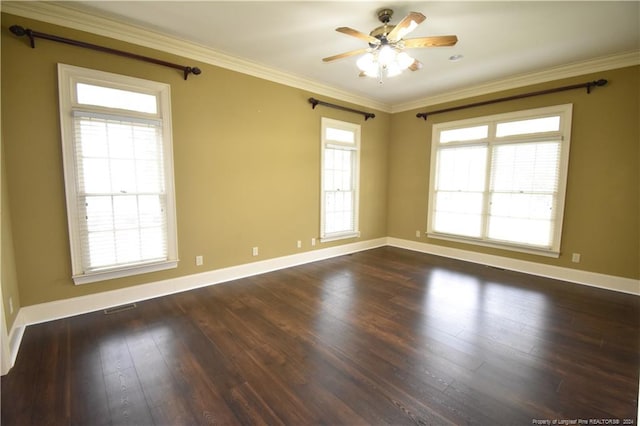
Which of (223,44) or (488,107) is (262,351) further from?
(488,107)

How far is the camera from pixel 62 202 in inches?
104

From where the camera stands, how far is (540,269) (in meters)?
4.13

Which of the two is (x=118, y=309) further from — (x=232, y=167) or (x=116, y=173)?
(x=232, y=167)

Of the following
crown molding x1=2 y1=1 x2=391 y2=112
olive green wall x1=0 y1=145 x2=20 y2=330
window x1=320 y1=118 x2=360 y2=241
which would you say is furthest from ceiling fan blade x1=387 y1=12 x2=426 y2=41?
olive green wall x1=0 y1=145 x2=20 y2=330

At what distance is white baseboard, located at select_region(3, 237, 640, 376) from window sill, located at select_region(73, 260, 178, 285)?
6.4 inches

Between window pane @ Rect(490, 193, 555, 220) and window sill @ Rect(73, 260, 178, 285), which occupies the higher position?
window pane @ Rect(490, 193, 555, 220)

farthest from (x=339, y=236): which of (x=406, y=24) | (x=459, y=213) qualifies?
(x=406, y=24)

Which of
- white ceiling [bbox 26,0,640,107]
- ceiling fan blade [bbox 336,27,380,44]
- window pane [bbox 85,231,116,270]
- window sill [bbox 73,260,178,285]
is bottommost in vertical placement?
window sill [bbox 73,260,178,285]

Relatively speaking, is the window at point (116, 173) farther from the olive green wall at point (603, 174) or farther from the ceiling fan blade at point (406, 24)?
the olive green wall at point (603, 174)

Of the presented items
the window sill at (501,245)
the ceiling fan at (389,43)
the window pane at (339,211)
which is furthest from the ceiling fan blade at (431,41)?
the window sill at (501,245)

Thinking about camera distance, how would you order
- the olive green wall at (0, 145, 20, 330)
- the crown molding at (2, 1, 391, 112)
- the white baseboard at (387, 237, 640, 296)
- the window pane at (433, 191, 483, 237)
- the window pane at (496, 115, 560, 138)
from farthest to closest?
1. the window pane at (433, 191, 483, 237)
2. the window pane at (496, 115, 560, 138)
3. the white baseboard at (387, 237, 640, 296)
4. the crown molding at (2, 1, 391, 112)
5. the olive green wall at (0, 145, 20, 330)

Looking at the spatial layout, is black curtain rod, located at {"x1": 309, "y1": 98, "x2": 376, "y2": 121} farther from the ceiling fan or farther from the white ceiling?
the ceiling fan

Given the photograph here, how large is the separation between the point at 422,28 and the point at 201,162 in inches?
114

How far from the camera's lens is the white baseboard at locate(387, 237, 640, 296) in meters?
3.52
